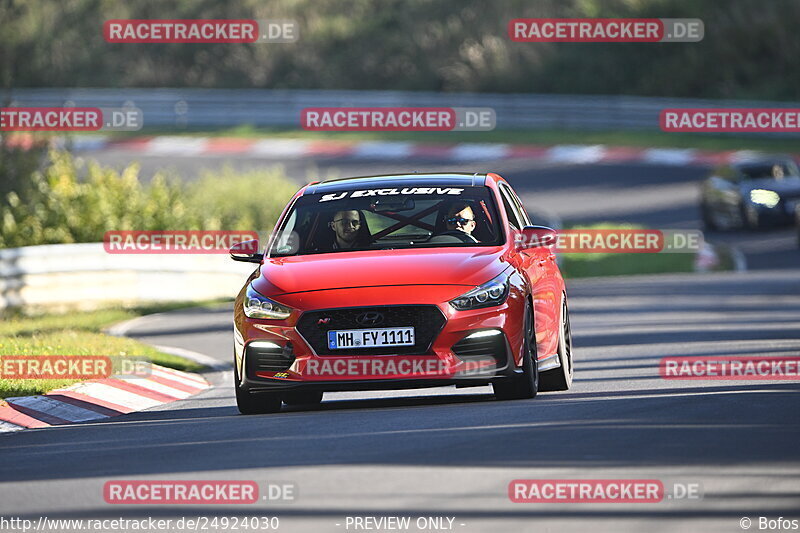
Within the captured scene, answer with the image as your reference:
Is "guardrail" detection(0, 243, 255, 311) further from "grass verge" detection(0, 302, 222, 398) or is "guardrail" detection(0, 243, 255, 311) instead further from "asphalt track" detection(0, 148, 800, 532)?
"asphalt track" detection(0, 148, 800, 532)

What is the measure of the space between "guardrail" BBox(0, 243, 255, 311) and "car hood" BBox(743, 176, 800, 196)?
13008 mm

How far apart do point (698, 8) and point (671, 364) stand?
39397 millimetres

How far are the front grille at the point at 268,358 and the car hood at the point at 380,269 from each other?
1.29 ft

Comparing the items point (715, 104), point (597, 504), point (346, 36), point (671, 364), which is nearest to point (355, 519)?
point (597, 504)

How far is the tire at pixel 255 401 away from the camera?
39.2ft

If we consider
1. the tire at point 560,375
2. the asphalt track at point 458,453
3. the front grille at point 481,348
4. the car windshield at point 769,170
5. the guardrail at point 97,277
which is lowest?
the asphalt track at point 458,453

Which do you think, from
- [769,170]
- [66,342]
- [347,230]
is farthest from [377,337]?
[769,170]

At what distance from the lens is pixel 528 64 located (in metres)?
53.0

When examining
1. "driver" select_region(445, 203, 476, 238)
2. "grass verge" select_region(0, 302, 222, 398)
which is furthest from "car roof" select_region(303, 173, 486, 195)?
"grass verge" select_region(0, 302, 222, 398)

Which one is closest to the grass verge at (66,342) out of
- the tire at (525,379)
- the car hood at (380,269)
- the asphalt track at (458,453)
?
the asphalt track at (458,453)

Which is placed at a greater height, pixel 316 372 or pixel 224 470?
pixel 316 372

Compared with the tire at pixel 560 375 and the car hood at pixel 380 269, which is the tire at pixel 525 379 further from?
the tire at pixel 560 375

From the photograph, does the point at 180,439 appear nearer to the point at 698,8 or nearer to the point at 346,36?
the point at 698,8

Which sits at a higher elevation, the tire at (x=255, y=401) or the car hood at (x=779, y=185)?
the car hood at (x=779, y=185)
